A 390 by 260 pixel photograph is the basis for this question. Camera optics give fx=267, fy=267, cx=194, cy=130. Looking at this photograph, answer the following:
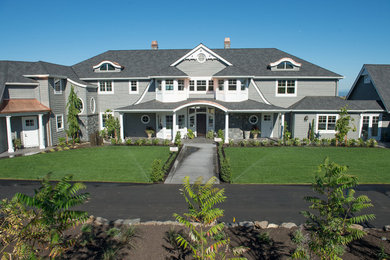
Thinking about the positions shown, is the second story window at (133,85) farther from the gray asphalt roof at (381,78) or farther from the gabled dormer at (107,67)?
the gray asphalt roof at (381,78)

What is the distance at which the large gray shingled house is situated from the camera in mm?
22531

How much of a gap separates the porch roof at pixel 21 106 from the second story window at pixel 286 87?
21008mm

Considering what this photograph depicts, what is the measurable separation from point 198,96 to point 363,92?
1752 cm

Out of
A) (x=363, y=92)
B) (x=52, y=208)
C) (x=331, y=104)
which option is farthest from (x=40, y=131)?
(x=363, y=92)

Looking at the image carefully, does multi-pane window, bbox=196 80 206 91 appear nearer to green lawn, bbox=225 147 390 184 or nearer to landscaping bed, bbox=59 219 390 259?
green lawn, bbox=225 147 390 184

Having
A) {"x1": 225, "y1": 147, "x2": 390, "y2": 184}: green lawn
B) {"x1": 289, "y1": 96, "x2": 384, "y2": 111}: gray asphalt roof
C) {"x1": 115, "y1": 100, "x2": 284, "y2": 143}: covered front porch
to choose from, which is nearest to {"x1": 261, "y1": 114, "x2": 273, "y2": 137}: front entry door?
{"x1": 115, "y1": 100, "x2": 284, "y2": 143}: covered front porch

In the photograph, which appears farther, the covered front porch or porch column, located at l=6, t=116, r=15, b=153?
the covered front porch

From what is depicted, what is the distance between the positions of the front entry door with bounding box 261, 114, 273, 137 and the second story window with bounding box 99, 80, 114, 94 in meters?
15.4

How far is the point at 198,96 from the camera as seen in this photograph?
25.8 meters

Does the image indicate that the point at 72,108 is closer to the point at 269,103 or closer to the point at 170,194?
the point at 170,194

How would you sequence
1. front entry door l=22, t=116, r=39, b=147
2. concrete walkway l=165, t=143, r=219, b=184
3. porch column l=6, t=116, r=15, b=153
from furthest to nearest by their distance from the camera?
front entry door l=22, t=116, r=39, b=147 < porch column l=6, t=116, r=15, b=153 < concrete walkway l=165, t=143, r=219, b=184

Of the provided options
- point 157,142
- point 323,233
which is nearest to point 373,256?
point 323,233

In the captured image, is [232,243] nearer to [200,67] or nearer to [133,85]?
[200,67]

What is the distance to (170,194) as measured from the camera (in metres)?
12.0
